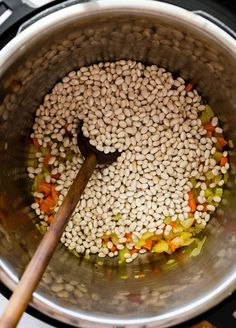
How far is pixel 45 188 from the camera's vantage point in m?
1.25

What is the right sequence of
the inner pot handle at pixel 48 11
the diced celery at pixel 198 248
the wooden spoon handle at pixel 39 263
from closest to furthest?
the wooden spoon handle at pixel 39 263 → the inner pot handle at pixel 48 11 → the diced celery at pixel 198 248

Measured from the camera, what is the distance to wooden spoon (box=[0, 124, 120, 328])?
2.86 ft

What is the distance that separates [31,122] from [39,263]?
0.36 meters

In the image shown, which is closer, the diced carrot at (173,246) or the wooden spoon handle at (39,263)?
the wooden spoon handle at (39,263)

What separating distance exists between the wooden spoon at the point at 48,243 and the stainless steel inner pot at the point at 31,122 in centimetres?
10

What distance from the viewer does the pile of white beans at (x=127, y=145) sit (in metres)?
1.23

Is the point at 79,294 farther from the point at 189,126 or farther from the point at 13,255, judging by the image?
the point at 189,126

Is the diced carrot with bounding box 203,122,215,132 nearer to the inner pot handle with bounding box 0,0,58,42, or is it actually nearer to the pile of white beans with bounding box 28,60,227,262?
the pile of white beans with bounding box 28,60,227,262

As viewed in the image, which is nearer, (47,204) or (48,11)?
(48,11)

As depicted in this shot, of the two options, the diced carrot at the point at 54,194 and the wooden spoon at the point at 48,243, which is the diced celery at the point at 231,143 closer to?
the wooden spoon at the point at 48,243

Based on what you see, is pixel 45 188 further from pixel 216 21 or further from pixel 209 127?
pixel 216 21

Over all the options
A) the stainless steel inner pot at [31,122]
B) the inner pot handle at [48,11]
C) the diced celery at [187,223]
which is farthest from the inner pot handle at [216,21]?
the diced celery at [187,223]

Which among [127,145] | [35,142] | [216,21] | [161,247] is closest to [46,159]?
[35,142]

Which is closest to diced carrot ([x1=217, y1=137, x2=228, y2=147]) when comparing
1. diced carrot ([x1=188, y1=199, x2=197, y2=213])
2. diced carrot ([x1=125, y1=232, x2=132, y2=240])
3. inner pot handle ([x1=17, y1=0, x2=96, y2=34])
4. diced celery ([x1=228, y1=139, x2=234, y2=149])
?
diced celery ([x1=228, y1=139, x2=234, y2=149])
